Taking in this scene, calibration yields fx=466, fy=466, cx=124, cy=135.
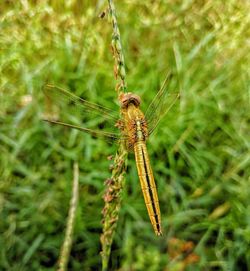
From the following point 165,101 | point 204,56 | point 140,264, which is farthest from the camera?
point 204,56

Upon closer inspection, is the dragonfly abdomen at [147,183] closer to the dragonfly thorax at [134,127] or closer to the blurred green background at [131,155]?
the dragonfly thorax at [134,127]

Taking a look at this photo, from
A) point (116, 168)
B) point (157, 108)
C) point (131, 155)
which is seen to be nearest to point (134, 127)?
point (157, 108)

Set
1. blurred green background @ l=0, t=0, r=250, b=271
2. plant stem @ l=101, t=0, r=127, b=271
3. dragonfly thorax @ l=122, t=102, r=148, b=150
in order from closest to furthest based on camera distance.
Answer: plant stem @ l=101, t=0, r=127, b=271 < dragonfly thorax @ l=122, t=102, r=148, b=150 < blurred green background @ l=0, t=0, r=250, b=271

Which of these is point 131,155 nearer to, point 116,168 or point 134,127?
point 134,127

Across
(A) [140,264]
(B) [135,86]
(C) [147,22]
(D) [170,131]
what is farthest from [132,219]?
(C) [147,22]

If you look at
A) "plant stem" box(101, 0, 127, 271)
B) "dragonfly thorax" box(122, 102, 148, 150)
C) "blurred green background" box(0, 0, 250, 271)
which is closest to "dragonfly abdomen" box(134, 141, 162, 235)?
"dragonfly thorax" box(122, 102, 148, 150)

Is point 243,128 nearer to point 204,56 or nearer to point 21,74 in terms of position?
point 204,56

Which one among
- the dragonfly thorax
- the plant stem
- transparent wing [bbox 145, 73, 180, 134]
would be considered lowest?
the plant stem

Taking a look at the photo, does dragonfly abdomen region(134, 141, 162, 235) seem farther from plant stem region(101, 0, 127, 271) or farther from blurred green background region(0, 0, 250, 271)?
blurred green background region(0, 0, 250, 271)
